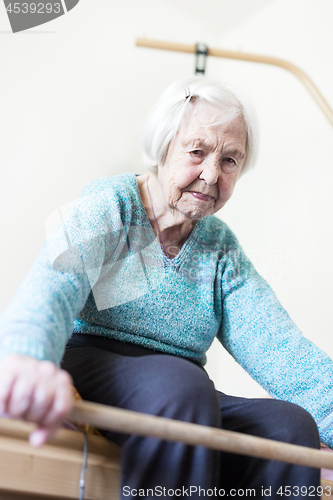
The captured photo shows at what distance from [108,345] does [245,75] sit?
151 cm

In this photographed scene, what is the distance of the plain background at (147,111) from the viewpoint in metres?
1.36

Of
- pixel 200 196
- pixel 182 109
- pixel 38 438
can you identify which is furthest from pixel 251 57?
pixel 38 438

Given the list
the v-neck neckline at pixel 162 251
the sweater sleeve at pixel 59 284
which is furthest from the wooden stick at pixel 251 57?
the sweater sleeve at pixel 59 284

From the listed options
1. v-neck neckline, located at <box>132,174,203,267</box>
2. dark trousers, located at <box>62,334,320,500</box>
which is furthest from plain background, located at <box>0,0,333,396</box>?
dark trousers, located at <box>62,334,320,500</box>

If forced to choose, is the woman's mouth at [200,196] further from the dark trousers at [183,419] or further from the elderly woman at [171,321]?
the dark trousers at [183,419]

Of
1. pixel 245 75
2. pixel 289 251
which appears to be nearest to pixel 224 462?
pixel 289 251

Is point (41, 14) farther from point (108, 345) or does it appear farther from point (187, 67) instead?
point (108, 345)

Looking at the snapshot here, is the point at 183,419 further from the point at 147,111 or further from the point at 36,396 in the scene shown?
the point at 147,111

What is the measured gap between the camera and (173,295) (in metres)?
0.93

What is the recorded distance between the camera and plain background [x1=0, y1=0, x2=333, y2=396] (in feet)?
4.45

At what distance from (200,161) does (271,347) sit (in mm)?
411

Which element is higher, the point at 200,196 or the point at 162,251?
the point at 200,196

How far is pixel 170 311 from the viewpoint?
0.92 metres

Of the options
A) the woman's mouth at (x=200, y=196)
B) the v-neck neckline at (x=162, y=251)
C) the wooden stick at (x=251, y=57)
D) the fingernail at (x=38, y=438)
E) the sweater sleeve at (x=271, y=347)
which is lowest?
the sweater sleeve at (x=271, y=347)
